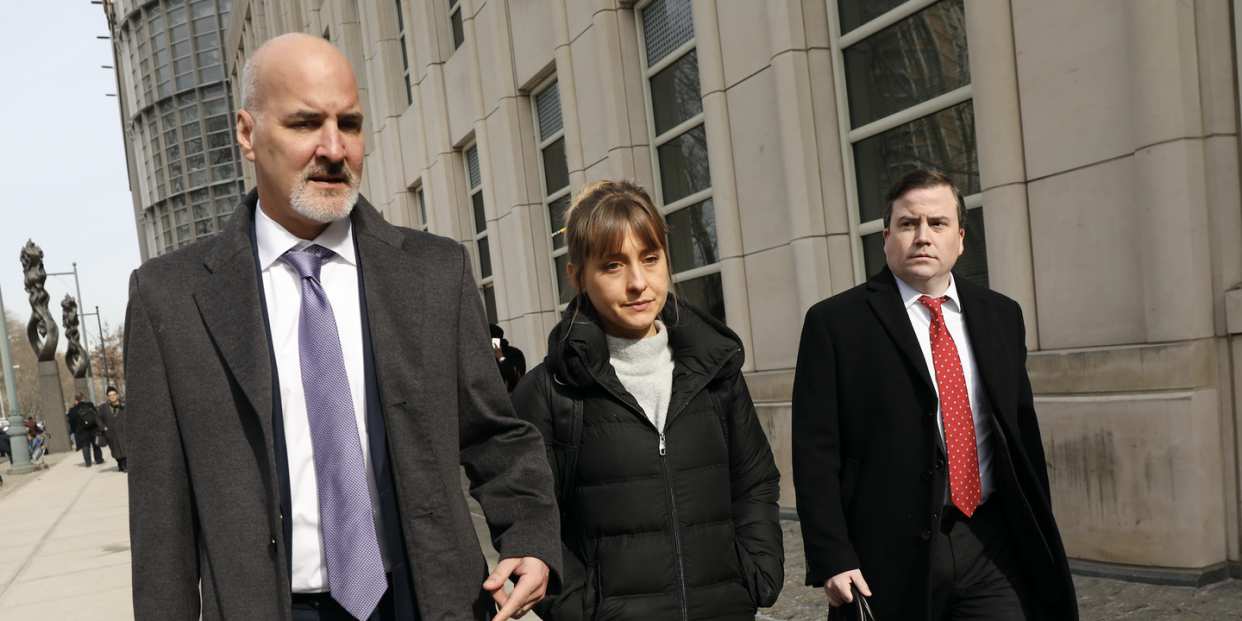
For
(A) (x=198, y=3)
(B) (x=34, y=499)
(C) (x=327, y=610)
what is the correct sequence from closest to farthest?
(C) (x=327, y=610), (B) (x=34, y=499), (A) (x=198, y=3)

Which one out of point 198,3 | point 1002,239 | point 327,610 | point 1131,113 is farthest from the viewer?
point 198,3

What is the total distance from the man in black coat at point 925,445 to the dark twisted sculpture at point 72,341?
3999 cm

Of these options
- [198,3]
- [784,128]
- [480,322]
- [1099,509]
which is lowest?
[1099,509]

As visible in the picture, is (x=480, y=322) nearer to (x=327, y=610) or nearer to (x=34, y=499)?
(x=327, y=610)

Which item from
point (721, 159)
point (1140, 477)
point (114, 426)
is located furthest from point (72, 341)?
point (1140, 477)

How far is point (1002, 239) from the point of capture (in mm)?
5816

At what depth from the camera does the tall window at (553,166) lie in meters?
12.6

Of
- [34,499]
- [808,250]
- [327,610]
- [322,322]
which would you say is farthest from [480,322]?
[34,499]

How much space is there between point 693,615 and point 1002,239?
13.2ft

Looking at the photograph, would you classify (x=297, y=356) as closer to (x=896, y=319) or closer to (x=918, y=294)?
(x=896, y=319)

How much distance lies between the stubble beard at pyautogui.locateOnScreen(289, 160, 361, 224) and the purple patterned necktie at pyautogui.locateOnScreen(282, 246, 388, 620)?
240mm

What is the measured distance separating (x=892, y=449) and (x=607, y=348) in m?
0.99

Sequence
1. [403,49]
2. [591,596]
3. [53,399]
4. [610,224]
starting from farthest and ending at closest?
[53,399] → [403,49] → [610,224] → [591,596]

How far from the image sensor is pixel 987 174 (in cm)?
590
